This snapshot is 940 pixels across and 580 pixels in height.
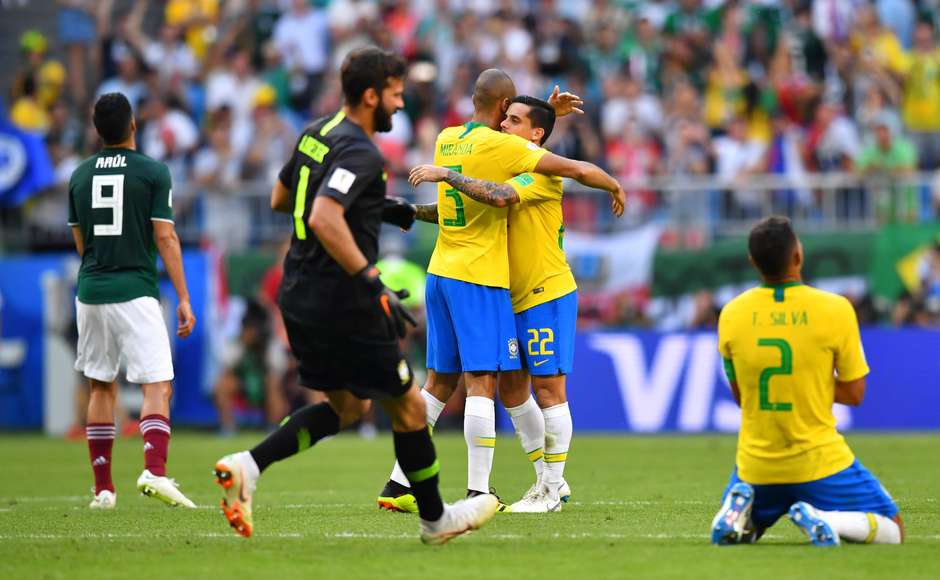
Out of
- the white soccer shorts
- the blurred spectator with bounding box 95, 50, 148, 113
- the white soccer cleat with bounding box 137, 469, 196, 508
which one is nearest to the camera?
the white soccer cleat with bounding box 137, 469, 196, 508

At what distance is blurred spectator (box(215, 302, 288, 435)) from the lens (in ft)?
66.4

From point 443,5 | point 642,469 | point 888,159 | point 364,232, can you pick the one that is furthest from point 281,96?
point 364,232

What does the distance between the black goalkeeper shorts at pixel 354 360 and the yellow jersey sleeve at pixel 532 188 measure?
82.9 inches

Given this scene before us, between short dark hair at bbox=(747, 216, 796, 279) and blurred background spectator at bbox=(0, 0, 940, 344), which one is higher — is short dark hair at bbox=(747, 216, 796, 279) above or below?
below

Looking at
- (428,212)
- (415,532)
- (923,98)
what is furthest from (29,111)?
(415,532)

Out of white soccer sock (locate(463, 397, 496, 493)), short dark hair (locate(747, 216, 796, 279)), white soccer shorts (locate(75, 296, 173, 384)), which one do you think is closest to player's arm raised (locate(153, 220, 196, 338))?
white soccer shorts (locate(75, 296, 173, 384))

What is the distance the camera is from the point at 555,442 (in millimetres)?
9703

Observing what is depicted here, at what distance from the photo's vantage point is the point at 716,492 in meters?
10.9

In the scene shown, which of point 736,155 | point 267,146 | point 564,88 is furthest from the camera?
point 564,88

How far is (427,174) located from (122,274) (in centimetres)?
242

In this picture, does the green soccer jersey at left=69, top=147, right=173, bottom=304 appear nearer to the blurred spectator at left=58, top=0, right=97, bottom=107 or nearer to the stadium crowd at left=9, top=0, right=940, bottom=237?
the stadium crowd at left=9, top=0, right=940, bottom=237

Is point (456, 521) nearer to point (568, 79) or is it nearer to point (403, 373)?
point (403, 373)

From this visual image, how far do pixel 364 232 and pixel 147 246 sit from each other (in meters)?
3.22

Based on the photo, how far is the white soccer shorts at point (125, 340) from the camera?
10172 millimetres
